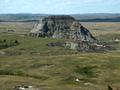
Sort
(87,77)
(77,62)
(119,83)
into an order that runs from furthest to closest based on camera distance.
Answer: (77,62), (87,77), (119,83)

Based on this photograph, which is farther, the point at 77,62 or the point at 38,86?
the point at 77,62

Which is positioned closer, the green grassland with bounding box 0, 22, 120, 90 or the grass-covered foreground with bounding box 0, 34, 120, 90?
the grass-covered foreground with bounding box 0, 34, 120, 90

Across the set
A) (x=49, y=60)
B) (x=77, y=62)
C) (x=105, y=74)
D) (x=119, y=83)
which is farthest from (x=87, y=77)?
(x=49, y=60)

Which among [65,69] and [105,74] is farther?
[65,69]

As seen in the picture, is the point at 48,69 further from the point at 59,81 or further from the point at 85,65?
the point at 59,81

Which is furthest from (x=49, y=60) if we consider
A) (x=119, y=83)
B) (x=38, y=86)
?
(x=38, y=86)

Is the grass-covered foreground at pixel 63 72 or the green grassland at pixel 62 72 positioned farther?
the green grassland at pixel 62 72

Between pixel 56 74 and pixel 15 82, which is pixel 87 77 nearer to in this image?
pixel 56 74

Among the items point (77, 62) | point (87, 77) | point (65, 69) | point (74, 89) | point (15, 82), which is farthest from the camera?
point (77, 62)

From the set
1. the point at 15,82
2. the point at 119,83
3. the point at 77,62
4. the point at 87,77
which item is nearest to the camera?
the point at 15,82
